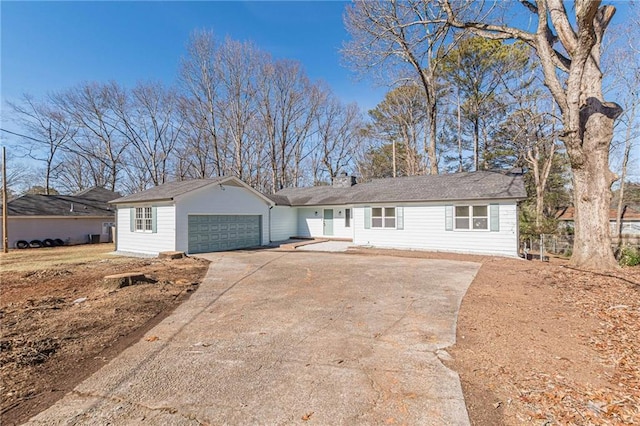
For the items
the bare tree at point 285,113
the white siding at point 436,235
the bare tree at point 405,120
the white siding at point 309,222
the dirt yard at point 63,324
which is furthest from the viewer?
the bare tree at point 285,113

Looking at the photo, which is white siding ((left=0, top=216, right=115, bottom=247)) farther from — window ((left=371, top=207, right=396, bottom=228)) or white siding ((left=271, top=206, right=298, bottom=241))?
window ((left=371, top=207, right=396, bottom=228))

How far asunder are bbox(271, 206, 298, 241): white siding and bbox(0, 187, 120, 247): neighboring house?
41.7 feet

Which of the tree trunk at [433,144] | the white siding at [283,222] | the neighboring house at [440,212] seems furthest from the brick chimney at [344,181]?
the tree trunk at [433,144]

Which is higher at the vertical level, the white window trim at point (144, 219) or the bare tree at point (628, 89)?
the bare tree at point (628, 89)

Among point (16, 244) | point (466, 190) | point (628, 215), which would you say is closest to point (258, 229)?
point (466, 190)

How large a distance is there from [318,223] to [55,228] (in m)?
16.9

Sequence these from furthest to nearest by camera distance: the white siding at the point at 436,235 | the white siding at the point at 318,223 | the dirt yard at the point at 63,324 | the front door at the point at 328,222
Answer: the front door at the point at 328,222, the white siding at the point at 318,223, the white siding at the point at 436,235, the dirt yard at the point at 63,324

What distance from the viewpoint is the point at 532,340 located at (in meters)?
3.98

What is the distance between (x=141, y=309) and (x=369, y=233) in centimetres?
1158

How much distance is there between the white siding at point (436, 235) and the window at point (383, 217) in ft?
0.87

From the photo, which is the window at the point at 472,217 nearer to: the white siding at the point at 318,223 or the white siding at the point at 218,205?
the white siding at the point at 318,223

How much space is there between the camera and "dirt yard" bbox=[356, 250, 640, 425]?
2.56 metres

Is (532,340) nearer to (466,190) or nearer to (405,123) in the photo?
(466,190)

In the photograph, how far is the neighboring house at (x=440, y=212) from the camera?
12359 millimetres
